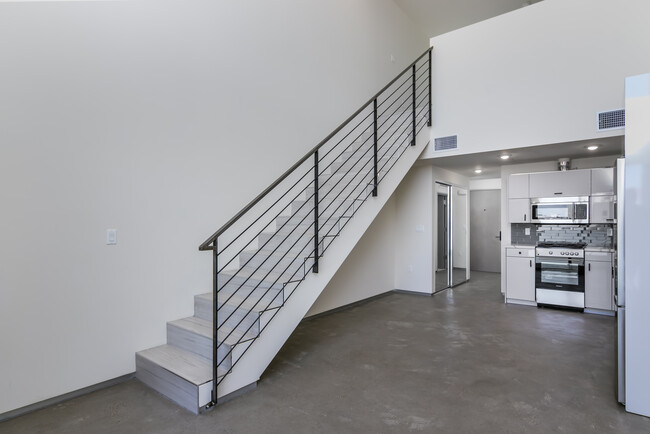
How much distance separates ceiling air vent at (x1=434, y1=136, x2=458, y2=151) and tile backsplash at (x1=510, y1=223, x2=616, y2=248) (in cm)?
219

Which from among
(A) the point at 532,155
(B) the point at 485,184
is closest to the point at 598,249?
(A) the point at 532,155

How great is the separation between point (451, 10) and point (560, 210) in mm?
4203

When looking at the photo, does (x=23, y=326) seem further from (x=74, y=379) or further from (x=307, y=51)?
(x=307, y=51)

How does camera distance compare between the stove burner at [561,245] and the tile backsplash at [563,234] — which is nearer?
the stove burner at [561,245]

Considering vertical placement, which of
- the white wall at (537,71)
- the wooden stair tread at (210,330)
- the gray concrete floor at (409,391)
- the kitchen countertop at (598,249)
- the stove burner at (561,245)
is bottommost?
the gray concrete floor at (409,391)

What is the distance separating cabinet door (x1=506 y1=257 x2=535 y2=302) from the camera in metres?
5.72

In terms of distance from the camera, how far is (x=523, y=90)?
15.5 ft

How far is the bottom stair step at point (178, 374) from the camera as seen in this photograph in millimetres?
2578

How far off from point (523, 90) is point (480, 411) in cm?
399

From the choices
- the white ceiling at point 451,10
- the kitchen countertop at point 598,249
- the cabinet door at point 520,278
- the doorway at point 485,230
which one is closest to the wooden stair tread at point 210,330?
A: the cabinet door at point 520,278

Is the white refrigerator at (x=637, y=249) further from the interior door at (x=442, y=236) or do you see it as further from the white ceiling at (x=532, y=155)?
the interior door at (x=442, y=236)

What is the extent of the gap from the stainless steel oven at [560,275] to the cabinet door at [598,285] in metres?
0.06

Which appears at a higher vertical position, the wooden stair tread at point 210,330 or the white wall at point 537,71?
the white wall at point 537,71

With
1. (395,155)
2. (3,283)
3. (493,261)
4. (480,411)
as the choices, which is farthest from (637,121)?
(493,261)
